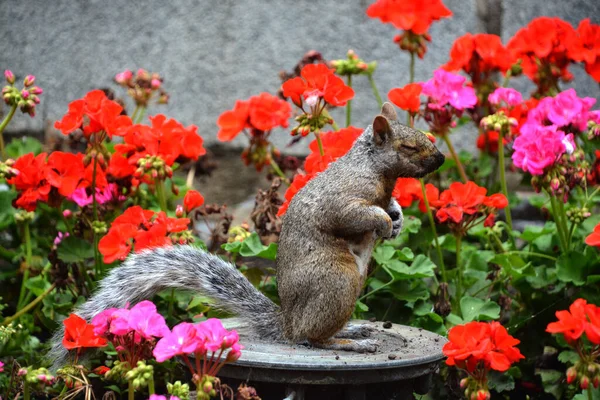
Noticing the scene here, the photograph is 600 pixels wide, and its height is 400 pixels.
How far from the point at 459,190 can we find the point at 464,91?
18.8 inches

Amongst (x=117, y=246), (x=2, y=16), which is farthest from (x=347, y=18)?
(x=117, y=246)

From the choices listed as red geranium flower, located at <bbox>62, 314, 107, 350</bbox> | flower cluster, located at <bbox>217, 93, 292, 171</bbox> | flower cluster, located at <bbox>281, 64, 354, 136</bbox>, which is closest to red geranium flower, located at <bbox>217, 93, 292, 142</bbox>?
flower cluster, located at <bbox>217, 93, 292, 171</bbox>

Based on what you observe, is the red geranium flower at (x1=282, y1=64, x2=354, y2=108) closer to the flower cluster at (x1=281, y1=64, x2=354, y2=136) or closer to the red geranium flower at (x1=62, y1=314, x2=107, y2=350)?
the flower cluster at (x1=281, y1=64, x2=354, y2=136)

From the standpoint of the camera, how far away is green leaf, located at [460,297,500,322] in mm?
2715

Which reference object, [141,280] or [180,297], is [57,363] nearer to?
[141,280]

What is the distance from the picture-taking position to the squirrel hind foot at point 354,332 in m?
2.38

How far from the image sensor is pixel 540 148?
8.59ft

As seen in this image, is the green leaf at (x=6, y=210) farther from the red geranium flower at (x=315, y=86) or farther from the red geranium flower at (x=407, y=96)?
the red geranium flower at (x=407, y=96)

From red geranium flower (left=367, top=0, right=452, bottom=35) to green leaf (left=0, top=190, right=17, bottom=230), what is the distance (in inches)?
61.5

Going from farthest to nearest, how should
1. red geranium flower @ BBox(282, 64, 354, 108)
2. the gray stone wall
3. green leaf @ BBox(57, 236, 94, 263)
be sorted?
the gray stone wall < green leaf @ BBox(57, 236, 94, 263) < red geranium flower @ BBox(282, 64, 354, 108)

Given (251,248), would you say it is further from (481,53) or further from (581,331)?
(481,53)

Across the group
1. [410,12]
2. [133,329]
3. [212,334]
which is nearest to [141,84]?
[410,12]

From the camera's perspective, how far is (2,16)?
14.7 feet

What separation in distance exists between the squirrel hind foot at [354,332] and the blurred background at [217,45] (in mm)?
2030
